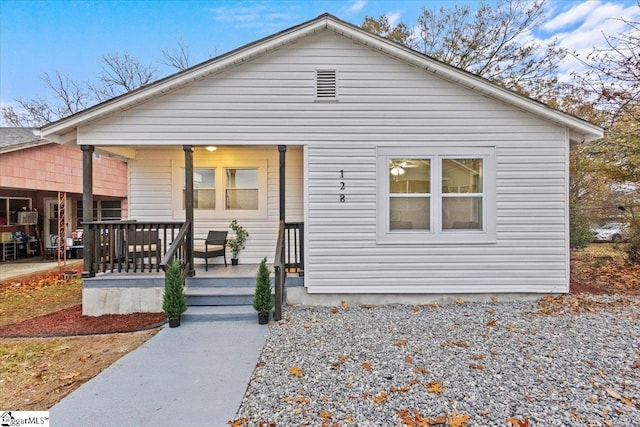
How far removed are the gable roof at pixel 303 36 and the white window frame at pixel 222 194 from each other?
7.21 feet

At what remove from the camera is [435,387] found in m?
3.10

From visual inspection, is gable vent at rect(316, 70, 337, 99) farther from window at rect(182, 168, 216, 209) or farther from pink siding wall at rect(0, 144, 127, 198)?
pink siding wall at rect(0, 144, 127, 198)

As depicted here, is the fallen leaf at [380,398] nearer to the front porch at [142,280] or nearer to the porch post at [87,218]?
the front porch at [142,280]

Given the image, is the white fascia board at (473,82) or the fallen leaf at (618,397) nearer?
the fallen leaf at (618,397)

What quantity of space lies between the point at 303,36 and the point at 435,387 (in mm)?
5934

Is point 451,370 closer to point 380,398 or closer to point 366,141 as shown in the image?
point 380,398

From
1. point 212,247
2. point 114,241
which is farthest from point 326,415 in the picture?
point 114,241

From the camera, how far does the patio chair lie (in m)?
6.76

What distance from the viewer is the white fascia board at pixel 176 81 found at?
584 cm

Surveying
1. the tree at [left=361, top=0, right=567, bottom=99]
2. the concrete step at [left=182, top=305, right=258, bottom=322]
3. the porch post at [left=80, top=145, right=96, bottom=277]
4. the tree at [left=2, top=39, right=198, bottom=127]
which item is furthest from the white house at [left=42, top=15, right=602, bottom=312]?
the tree at [left=2, top=39, right=198, bottom=127]

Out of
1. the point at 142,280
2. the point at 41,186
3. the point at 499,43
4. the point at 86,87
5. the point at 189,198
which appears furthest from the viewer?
the point at 86,87

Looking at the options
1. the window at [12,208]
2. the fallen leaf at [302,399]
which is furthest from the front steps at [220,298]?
the window at [12,208]

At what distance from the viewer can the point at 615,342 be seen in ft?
13.6

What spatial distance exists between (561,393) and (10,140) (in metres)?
15.6
